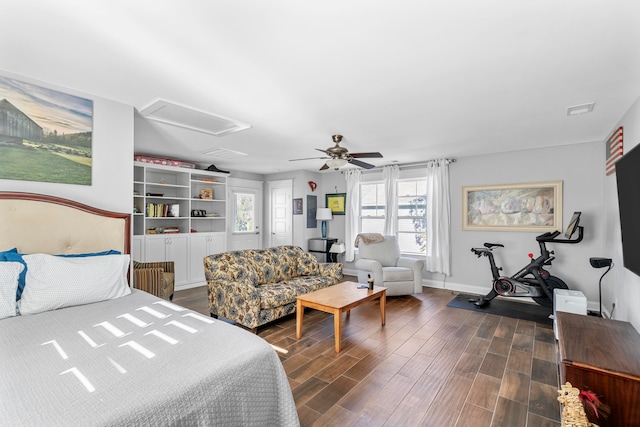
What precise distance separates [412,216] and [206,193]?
162 inches

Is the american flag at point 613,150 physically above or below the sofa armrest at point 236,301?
above

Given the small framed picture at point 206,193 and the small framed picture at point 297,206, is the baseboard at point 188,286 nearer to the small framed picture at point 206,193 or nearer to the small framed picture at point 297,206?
the small framed picture at point 206,193

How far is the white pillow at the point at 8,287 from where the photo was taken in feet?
6.15

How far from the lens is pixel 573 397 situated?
1.41 metres

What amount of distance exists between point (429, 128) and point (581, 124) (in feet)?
5.44

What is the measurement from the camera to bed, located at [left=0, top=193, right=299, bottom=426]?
3.59 feet

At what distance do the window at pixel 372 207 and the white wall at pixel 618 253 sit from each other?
3.36 metres

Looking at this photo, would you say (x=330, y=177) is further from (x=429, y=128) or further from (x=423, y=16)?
(x=423, y=16)

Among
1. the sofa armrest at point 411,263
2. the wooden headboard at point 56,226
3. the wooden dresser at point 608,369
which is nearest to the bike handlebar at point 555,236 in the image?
the sofa armrest at point 411,263

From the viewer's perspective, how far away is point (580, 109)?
2945 millimetres

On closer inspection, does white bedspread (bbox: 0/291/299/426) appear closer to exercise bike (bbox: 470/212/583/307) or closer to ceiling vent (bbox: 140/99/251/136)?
ceiling vent (bbox: 140/99/251/136)

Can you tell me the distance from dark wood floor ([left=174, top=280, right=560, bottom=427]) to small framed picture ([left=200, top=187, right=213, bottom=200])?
11.1ft

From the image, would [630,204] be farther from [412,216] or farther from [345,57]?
[412,216]

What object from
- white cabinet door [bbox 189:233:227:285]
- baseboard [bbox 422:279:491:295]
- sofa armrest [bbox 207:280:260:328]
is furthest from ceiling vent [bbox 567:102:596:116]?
white cabinet door [bbox 189:233:227:285]
